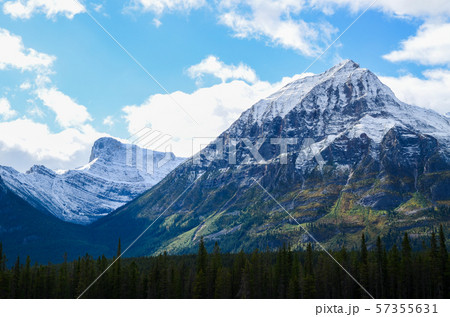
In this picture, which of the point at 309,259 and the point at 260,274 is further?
the point at 309,259

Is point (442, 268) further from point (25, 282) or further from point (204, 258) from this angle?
point (25, 282)

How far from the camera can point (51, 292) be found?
184 meters

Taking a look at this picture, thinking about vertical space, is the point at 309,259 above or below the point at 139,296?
above

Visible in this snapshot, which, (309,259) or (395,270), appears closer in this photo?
(395,270)

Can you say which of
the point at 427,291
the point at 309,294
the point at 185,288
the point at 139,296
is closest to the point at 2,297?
the point at 139,296

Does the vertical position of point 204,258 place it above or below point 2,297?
above

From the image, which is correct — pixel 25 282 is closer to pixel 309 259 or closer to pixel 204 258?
pixel 204 258

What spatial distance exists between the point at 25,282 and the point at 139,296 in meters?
45.2

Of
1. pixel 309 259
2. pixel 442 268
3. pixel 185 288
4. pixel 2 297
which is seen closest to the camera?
pixel 442 268

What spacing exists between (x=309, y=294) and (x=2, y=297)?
341 feet

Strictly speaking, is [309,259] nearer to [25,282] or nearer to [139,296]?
[139,296]
